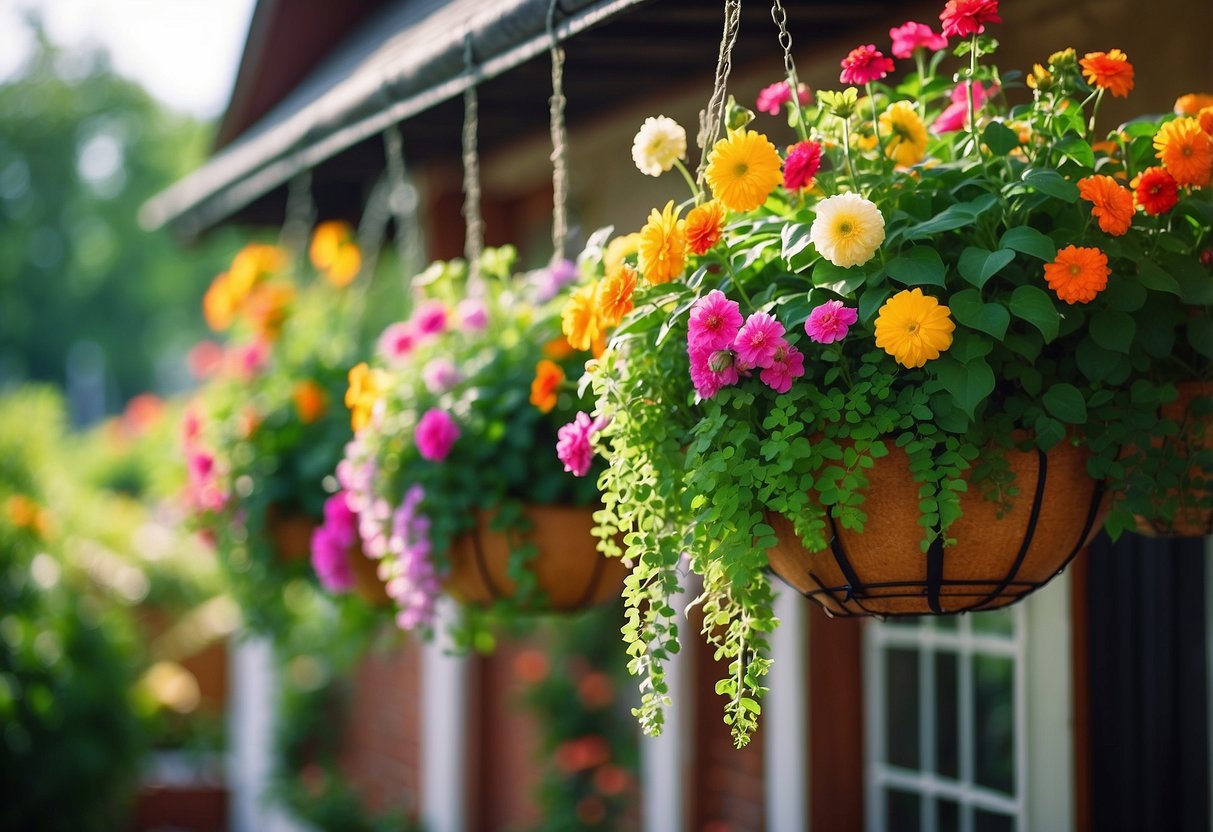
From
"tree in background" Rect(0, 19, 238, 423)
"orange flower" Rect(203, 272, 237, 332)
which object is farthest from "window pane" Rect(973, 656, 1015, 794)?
"tree in background" Rect(0, 19, 238, 423)

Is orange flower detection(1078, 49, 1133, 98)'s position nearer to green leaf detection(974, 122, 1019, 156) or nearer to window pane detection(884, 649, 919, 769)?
green leaf detection(974, 122, 1019, 156)

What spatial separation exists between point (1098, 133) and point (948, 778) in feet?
5.07

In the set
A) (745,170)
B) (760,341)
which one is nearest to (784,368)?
(760,341)

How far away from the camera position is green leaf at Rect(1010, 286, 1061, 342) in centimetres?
151

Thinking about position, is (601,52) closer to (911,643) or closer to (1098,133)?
(1098,133)

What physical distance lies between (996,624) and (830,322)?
1663 millimetres

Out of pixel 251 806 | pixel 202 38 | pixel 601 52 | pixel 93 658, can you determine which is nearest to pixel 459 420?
pixel 601 52

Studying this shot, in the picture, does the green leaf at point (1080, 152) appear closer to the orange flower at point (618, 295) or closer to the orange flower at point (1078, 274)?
the orange flower at point (1078, 274)

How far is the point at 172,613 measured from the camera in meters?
8.46

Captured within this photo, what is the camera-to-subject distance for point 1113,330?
1580 millimetres

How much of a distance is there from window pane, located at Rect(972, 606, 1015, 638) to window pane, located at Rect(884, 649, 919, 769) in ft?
0.90

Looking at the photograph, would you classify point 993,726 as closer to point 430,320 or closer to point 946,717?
point 946,717

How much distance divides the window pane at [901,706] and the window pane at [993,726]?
16cm

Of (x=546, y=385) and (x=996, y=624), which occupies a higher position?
(x=546, y=385)
